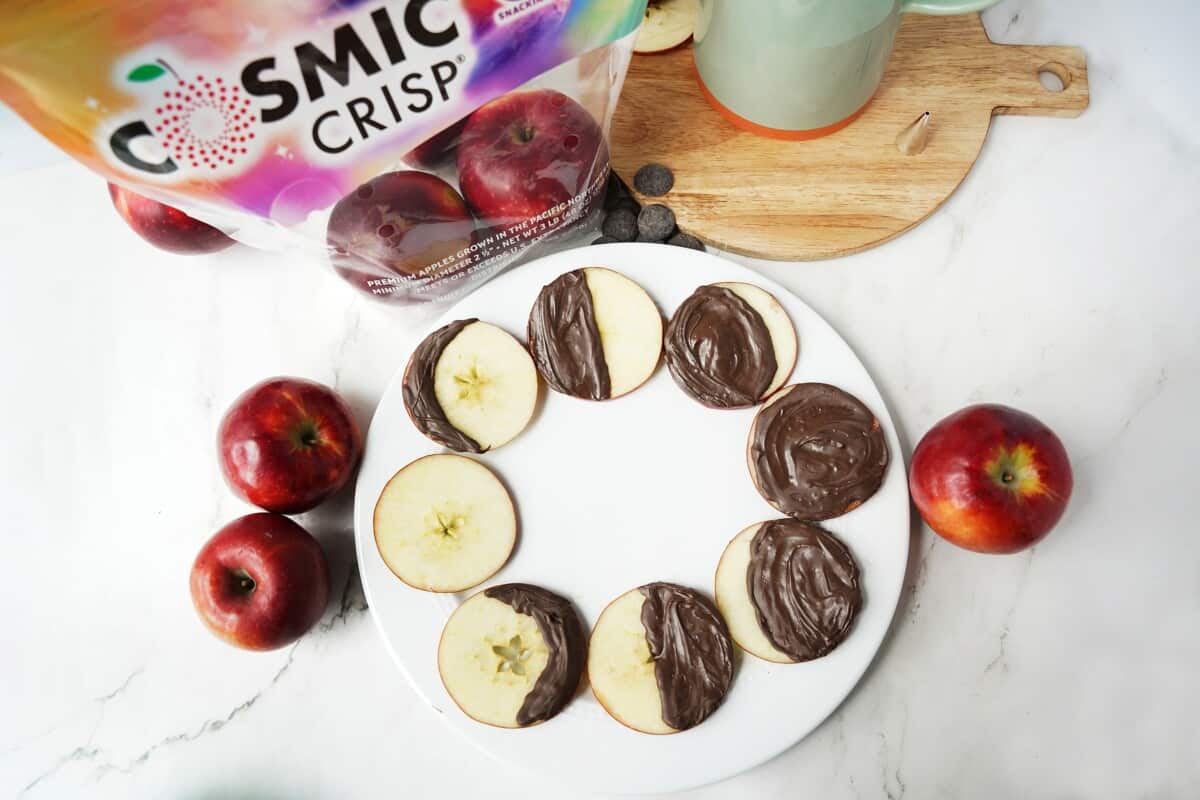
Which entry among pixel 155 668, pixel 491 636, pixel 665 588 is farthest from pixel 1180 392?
pixel 155 668

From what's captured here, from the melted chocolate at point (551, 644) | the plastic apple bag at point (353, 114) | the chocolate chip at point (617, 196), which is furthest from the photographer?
the chocolate chip at point (617, 196)

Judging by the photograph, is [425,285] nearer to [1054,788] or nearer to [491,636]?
[491,636]

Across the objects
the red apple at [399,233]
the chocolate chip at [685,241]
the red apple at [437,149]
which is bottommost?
the chocolate chip at [685,241]

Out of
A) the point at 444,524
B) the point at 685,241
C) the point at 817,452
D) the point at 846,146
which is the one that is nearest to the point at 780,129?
the point at 846,146

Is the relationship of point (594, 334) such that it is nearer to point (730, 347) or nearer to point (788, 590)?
point (730, 347)

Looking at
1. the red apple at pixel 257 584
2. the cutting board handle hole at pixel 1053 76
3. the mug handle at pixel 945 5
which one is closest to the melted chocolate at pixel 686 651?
the red apple at pixel 257 584

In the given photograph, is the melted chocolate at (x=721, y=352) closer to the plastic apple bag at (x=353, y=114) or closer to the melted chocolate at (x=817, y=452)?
the melted chocolate at (x=817, y=452)
